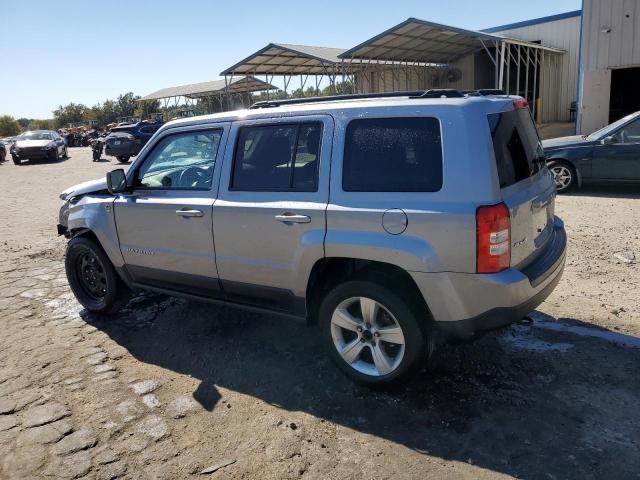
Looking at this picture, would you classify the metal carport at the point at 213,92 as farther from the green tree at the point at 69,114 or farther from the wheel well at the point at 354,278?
the wheel well at the point at 354,278

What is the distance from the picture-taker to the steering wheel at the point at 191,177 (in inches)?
166

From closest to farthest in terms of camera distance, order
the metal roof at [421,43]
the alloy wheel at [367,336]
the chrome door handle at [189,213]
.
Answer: the alloy wheel at [367,336]
the chrome door handle at [189,213]
the metal roof at [421,43]

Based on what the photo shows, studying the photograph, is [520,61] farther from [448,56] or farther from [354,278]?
[354,278]

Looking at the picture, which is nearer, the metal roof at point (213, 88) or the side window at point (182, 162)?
the side window at point (182, 162)

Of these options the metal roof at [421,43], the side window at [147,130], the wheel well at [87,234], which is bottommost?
the wheel well at [87,234]

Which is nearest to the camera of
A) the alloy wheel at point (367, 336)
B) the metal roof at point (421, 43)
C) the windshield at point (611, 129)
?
the alloy wheel at point (367, 336)

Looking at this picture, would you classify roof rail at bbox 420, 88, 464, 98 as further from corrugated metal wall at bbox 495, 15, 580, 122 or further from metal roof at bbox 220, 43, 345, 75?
corrugated metal wall at bbox 495, 15, 580, 122

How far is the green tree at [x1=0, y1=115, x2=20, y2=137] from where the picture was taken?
58181mm

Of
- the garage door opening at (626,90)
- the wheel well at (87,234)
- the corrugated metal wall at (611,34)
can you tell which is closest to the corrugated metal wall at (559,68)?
the garage door opening at (626,90)

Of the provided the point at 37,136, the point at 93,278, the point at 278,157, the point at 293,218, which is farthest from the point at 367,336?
the point at 37,136

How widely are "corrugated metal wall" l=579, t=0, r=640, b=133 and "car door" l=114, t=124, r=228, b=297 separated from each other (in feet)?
48.3

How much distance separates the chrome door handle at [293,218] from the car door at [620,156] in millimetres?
7633

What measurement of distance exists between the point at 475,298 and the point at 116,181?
319cm

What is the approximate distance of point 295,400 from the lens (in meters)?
3.52
